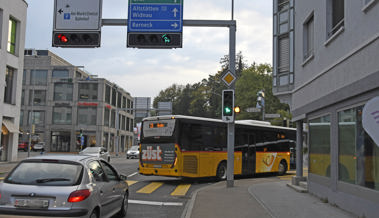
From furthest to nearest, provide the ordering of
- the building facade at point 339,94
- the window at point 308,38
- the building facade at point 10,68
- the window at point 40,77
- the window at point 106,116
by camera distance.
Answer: the window at point 106,116, the window at point 40,77, the building facade at point 10,68, the window at point 308,38, the building facade at point 339,94

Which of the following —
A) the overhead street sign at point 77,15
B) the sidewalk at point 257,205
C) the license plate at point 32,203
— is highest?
the overhead street sign at point 77,15

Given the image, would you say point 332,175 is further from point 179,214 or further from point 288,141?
point 288,141

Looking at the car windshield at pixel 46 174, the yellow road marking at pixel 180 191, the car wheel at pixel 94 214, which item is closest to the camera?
the car windshield at pixel 46 174

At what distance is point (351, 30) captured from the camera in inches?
385

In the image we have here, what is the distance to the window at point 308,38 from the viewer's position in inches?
572

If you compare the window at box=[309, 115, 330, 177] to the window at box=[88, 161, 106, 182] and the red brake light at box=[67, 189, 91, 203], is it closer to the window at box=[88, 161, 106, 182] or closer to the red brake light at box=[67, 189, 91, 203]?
the window at box=[88, 161, 106, 182]

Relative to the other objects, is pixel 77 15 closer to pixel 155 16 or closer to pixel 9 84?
pixel 155 16

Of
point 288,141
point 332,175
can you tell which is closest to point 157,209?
point 332,175

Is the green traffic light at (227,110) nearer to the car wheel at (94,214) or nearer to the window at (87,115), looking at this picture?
the car wheel at (94,214)

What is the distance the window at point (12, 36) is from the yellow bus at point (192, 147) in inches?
727

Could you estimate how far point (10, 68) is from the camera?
31.2m

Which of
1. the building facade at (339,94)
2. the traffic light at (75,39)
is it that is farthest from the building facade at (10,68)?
the building facade at (339,94)

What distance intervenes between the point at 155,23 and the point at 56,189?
32.4 ft

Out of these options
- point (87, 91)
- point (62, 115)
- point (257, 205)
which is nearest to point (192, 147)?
point (257, 205)
